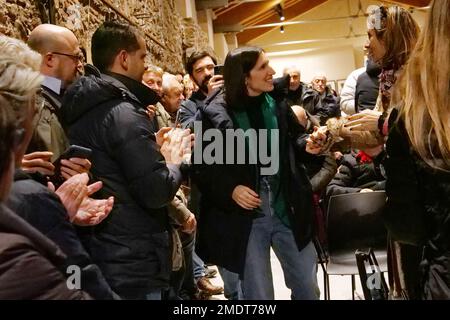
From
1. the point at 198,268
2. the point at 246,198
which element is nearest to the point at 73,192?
the point at 246,198

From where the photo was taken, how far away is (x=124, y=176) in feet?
5.26

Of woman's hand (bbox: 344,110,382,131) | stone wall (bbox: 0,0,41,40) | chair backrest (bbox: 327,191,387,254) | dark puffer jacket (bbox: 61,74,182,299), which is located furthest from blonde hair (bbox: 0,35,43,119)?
chair backrest (bbox: 327,191,387,254)

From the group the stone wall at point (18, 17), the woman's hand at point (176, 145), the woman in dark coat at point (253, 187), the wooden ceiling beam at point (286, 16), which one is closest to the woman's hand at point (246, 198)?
the woman in dark coat at point (253, 187)

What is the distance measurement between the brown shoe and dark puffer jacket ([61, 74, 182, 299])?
1.72m

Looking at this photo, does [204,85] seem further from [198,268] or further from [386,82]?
[386,82]

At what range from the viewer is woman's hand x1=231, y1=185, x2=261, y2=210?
187 cm

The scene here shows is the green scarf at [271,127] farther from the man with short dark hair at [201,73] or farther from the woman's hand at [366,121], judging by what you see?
the man with short dark hair at [201,73]

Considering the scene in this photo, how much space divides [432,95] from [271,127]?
0.92 meters

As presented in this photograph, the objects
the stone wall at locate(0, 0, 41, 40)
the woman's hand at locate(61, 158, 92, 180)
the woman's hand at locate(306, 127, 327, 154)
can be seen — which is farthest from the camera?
the stone wall at locate(0, 0, 41, 40)

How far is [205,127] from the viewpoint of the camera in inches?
80.0

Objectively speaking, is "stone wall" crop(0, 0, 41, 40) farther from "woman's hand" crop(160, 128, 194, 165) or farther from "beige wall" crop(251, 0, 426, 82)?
"beige wall" crop(251, 0, 426, 82)
